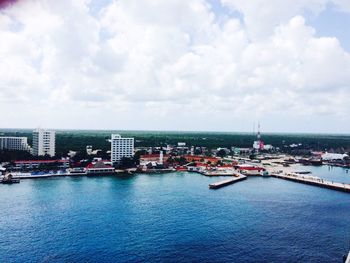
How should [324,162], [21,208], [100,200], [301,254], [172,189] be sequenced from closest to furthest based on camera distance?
[301,254] < [21,208] < [100,200] < [172,189] < [324,162]

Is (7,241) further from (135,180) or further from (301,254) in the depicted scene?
(135,180)

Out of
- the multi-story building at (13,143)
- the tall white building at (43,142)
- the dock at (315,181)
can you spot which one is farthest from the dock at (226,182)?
the multi-story building at (13,143)

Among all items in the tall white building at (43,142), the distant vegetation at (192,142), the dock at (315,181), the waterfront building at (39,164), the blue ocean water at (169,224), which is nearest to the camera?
the blue ocean water at (169,224)

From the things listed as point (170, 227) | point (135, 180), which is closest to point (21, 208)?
point (170, 227)

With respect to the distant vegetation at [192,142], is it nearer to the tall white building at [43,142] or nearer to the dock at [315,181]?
the tall white building at [43,142]

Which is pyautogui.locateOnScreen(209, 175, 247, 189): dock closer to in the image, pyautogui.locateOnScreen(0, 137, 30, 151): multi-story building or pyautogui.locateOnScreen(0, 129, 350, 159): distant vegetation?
pyautogui.locateOnScreen(0, 129, 350, 159): distant vegetation

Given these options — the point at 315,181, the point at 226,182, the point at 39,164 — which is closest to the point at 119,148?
the point at 39,164

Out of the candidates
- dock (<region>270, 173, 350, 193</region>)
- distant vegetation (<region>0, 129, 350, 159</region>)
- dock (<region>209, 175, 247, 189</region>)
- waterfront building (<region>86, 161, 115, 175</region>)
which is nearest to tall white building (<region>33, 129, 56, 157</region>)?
distant vegetation (<region>0, 129, 350, 159</region>)

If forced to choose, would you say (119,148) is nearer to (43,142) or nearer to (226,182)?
(43,142)
